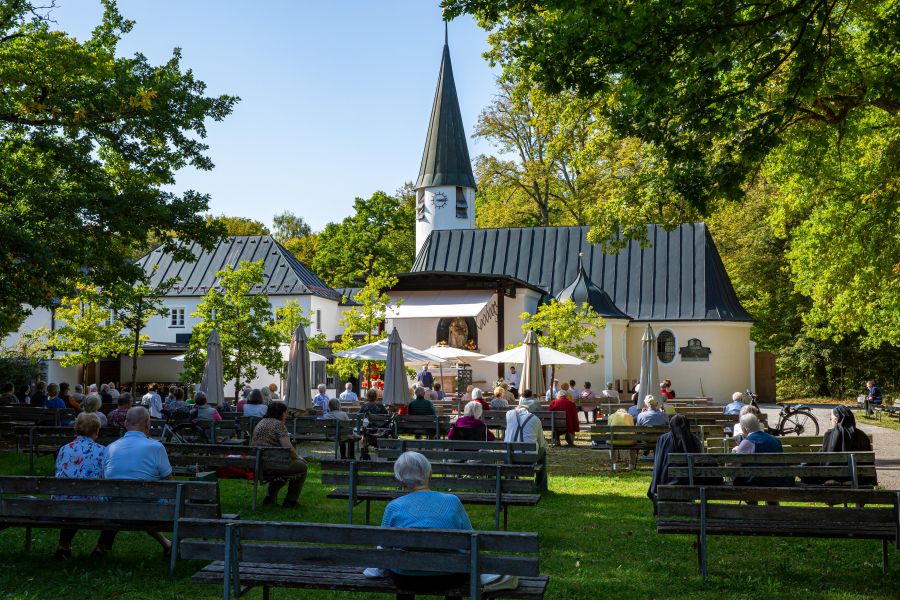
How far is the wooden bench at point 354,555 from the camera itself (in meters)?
4.77

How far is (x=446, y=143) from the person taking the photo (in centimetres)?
5059

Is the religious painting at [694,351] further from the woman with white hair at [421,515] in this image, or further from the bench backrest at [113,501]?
the woman with white hair at [421,515]

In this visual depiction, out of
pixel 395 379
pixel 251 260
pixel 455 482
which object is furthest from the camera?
pixel 251 260

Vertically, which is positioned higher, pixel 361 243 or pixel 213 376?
pixel 361 243

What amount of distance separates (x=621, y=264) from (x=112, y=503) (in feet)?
124

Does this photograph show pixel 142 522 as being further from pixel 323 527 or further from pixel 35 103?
pixel 35 103

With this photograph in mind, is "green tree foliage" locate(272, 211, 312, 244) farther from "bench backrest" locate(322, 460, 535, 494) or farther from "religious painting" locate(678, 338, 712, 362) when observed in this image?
"bench backrest" locate(322, 460, 535, 494)

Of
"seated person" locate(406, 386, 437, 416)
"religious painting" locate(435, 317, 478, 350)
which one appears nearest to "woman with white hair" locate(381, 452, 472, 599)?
"seated person" locate(406, 386, 437, 416)

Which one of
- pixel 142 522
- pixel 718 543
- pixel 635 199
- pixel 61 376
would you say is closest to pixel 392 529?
pixel 142 522

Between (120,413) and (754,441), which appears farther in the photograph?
(120,413)

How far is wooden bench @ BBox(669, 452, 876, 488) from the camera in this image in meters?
8.09

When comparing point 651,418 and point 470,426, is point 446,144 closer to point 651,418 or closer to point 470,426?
point 651,418

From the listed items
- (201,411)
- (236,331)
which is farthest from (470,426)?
(236,331)

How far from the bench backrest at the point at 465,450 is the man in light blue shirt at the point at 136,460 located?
3206 mm
